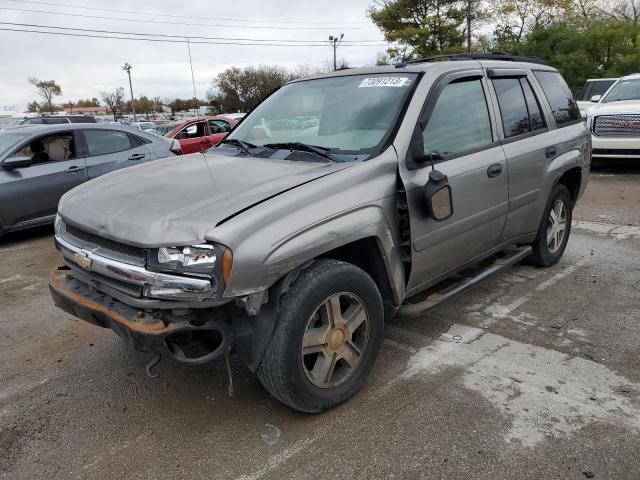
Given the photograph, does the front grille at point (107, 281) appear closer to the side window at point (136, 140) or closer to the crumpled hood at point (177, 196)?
the crumpled hood at point (177, 196)

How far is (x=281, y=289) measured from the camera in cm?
250

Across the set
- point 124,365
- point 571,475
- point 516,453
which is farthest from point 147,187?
point 571,475

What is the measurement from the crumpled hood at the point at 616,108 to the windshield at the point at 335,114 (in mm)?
8225

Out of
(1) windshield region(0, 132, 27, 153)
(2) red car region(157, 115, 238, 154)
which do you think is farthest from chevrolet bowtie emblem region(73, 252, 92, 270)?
(2) red car region(157, 115, 238, 154)

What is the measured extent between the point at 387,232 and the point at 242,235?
3.15 ft

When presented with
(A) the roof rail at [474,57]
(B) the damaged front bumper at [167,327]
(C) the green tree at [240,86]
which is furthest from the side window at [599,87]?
(C) the green tree at [240,86]

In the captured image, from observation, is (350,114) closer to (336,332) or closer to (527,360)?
(336,332)

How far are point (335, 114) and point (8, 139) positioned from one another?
5.73 meters

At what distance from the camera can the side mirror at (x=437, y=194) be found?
121 inches

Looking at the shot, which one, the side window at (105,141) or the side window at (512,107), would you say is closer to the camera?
the side window at (512,107)

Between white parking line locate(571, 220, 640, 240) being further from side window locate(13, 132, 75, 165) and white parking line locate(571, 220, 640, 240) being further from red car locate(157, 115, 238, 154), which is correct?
red car locate(157, 115, 238, 154)

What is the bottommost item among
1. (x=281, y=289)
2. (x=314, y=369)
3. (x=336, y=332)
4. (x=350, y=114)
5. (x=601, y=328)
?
(x=601, y=328)

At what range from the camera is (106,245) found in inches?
106

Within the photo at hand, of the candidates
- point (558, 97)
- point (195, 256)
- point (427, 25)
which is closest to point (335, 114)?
point (195, 256)
